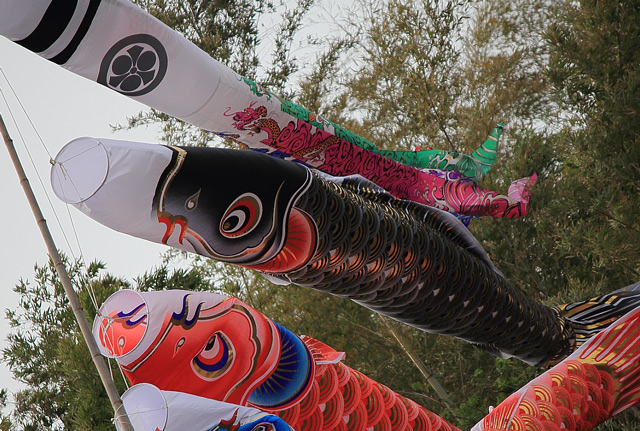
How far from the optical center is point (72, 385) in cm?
331

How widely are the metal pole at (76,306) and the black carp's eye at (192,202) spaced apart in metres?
0.20

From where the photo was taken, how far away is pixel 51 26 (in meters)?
1.16

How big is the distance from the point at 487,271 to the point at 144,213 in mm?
978

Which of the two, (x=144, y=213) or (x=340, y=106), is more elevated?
(x=340, y=106)

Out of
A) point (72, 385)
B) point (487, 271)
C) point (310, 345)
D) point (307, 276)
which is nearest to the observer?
point (307, 276)

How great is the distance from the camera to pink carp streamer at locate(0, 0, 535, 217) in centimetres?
117

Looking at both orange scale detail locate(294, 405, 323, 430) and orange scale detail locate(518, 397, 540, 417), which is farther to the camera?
orange scale detail locate(518, 397, 540, 417)

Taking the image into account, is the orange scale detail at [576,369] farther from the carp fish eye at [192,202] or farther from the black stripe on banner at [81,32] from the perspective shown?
the black stripe on banner at [81,32]

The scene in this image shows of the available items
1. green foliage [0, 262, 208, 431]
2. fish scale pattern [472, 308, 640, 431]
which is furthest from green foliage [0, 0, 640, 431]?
fish scale pattern [472, 308, 640, 431]

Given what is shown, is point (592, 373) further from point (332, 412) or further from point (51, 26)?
point (51, 26)

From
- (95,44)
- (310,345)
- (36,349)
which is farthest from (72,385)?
(95,44)

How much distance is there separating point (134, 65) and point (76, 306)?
1.68 ft

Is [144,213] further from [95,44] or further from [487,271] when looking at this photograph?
[487,271]

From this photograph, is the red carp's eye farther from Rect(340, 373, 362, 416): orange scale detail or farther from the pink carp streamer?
the pink carp streamer
